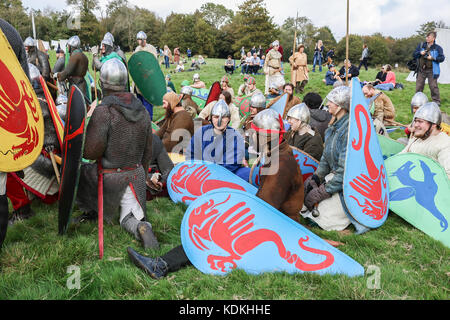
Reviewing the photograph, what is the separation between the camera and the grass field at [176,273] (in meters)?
2.18

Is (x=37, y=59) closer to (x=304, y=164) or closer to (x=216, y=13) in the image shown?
(x=304, y=164)

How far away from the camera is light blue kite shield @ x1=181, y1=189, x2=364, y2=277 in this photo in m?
2.39

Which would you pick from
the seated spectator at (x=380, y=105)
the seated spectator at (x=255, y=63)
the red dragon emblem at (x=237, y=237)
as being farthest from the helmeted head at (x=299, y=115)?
the seated spectator at (x=255, y=63)

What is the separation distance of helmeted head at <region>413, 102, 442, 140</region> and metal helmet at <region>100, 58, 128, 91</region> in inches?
114

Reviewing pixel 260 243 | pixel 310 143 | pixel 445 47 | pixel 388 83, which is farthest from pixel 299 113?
pixel 445 47

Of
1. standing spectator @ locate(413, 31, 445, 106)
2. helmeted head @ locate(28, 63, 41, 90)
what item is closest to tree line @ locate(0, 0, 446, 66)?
standing spectator @ locate(413, 31, 445, 106)

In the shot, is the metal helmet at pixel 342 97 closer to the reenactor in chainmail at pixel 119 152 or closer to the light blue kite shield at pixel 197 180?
the light blue kite shield at pixel 197 180

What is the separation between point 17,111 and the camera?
213 cm

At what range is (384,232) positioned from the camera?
3.23m

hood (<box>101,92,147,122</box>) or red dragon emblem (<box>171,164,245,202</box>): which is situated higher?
hood (<box>101,92,147,122</box>)

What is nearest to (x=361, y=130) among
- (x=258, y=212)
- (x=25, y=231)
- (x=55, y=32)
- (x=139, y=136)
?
(x=258, y=212)

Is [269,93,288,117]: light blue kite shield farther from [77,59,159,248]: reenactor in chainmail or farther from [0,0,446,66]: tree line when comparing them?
[0,0,446,66]: tree line

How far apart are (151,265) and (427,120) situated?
2.98m

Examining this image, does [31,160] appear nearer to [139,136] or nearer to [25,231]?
[139,136]
